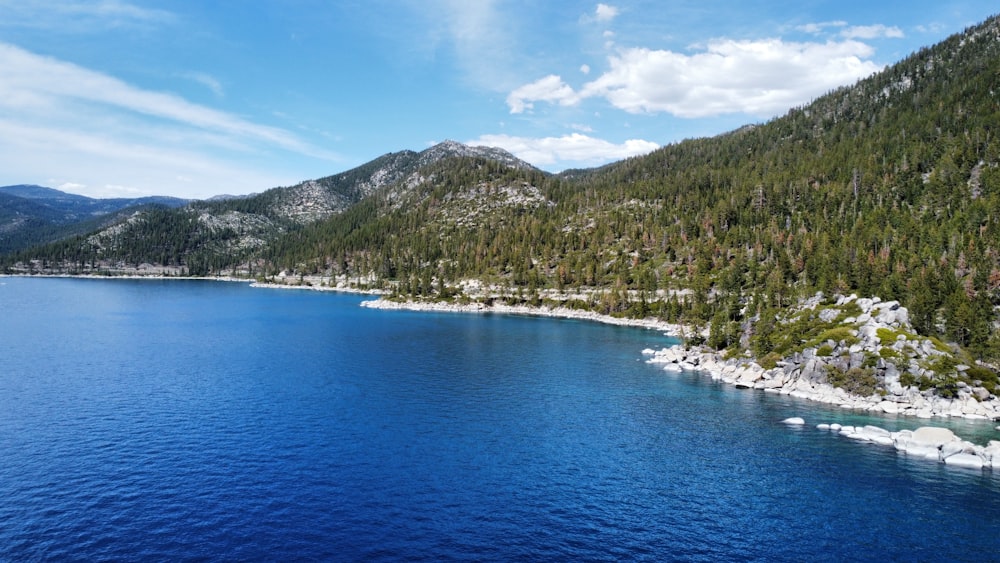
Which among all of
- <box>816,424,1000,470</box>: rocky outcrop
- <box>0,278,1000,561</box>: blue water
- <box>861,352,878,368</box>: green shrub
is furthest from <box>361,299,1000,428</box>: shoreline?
<box>816,424,1000,470</box>: rocky outcrop

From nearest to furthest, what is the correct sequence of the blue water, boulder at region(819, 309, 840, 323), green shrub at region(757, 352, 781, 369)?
1. the blue water
2. green shrub at region(757, 352, 781, 369)
3. boulder at region(819, 309, 840, 323)

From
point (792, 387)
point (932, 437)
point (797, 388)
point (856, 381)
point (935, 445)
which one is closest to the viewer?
point (935, 445)

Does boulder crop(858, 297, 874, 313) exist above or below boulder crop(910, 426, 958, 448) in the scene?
above

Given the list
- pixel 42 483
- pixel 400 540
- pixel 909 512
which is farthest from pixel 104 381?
pixel 909 512

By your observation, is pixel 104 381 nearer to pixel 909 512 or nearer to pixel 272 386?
pixel 272 386

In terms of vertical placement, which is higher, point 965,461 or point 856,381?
point 856,381

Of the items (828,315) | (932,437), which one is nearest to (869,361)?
(828,315)

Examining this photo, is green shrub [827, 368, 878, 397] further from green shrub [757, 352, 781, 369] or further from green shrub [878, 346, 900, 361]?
green shrub [757, 352, 781, 369]

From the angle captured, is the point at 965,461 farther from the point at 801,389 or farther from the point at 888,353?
the point at 801,389
